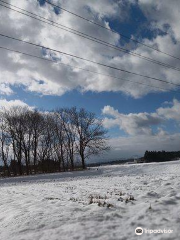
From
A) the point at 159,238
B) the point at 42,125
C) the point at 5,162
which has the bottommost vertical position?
the point at 159,238

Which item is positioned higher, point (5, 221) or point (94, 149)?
point (94, 149)

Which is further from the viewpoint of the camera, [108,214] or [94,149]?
[94,149]

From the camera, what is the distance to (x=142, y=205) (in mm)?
7598

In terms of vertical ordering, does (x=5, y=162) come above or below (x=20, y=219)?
above

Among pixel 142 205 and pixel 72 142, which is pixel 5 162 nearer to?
pixel 72 142

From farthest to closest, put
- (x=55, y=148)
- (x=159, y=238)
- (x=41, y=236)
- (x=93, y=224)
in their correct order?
(x=55, y=148)
(x=93, y=224)
(x=41, y=236)
(x=159, y=238)

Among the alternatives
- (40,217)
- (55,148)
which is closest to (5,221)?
(40,217)

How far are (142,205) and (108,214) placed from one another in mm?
1291

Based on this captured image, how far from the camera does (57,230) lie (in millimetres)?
5922

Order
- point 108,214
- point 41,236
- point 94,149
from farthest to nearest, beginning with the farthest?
point 94,149, point 108,214, point 41,236

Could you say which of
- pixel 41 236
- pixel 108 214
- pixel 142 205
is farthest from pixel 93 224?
pixel 142 205

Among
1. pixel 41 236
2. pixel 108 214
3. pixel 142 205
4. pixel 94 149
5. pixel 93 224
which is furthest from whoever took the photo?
pixel 94 149

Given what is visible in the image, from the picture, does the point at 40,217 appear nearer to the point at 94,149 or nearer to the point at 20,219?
the point at 20,219

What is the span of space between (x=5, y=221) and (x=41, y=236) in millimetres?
1846
